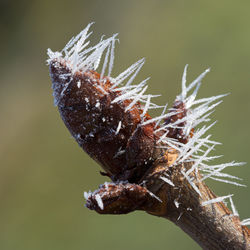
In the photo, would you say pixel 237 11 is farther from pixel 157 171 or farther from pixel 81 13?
pixel 157 171

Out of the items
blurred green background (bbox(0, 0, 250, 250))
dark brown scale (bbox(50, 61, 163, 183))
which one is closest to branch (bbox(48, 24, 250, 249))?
dark brown scale (bbox(50, 61, 163, 183))

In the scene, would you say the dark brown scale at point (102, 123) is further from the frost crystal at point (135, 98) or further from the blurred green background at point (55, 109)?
the blurred green background at point (55, 109)

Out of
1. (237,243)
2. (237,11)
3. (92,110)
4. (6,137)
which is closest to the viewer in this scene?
(92,110)

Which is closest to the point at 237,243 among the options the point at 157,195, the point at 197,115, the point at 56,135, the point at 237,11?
the point at 157,195

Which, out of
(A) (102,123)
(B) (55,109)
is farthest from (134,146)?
(B) (55,109)

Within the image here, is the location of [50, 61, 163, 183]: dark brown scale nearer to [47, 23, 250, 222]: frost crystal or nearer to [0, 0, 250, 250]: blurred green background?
[47, 23, 250, 222]: frost crystal

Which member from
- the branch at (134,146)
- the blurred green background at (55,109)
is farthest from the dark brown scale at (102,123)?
the blurred green background at (55,109)

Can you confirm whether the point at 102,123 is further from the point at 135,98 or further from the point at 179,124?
the point at 179,124
